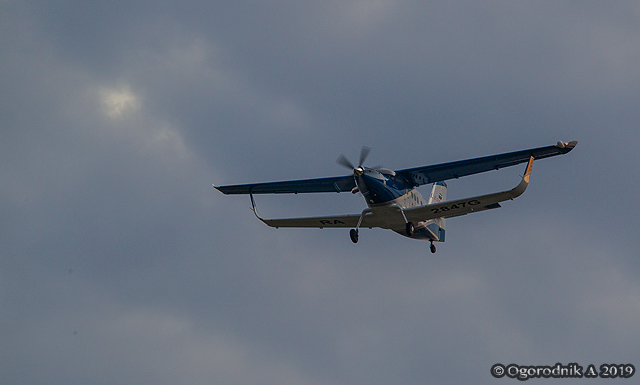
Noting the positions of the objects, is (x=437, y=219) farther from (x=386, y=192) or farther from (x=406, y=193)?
(x=386, y=192)

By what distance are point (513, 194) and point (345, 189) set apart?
37.0 feet

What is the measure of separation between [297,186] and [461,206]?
36.6 feet

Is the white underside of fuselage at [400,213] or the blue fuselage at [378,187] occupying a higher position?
the blue fuselage at [378,187]

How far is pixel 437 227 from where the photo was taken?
150 feet

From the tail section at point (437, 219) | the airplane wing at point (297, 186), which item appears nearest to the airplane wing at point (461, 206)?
the tail section at point (437, 219)

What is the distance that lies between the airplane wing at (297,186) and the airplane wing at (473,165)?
4022 millimetres

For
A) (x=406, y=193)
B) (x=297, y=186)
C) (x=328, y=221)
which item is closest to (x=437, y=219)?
(x=406, y=193)

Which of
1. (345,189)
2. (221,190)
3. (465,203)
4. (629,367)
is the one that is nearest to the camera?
(629,367)

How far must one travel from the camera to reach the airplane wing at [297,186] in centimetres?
4338

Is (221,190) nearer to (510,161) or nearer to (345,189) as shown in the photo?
(345,189)

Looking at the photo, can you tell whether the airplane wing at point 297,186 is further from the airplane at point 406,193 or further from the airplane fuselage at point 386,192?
the airplane fuselage at point 386,192

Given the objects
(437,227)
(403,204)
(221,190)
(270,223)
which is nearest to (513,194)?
(403,204)

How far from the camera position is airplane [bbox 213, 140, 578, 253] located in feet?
126

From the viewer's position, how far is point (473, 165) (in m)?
40.3
